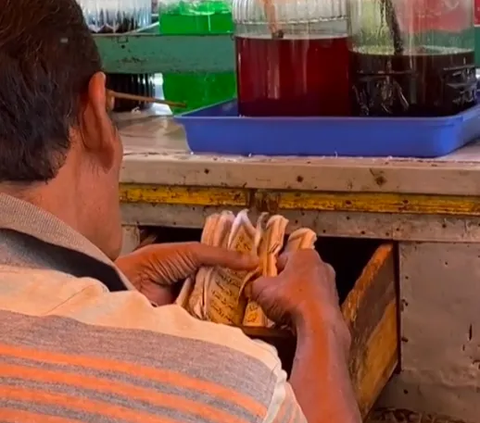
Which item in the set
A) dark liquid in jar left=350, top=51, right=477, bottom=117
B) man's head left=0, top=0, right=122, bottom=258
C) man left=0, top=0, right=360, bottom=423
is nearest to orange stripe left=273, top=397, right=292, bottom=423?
man left=0, top=0, right=360, bottom=423

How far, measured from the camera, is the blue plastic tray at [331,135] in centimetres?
105

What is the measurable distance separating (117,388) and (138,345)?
0.03m

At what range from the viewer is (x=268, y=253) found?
39.2 inches

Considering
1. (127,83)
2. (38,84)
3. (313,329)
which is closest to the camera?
(38,84)

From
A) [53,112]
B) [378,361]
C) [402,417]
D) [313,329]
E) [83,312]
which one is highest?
[53,112]

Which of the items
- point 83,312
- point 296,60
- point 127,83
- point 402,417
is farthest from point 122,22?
point 83,312

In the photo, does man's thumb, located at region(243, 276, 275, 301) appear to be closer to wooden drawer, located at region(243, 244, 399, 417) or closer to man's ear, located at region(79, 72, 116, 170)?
wooden drawer, located at region(243, 244, 399, 417)

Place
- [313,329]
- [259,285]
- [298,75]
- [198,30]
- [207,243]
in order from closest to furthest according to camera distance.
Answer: [313,329] → [259,285] → [207,243] → [298,75] → [198,30]

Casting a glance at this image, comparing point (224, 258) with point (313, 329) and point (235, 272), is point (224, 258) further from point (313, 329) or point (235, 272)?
point (313, 329)

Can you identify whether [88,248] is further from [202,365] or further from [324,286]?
[324,286]

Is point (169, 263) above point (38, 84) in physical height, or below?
below

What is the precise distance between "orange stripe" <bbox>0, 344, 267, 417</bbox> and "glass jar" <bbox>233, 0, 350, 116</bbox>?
64cm

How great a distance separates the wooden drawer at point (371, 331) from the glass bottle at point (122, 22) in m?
0.58

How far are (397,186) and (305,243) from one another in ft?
0.39
